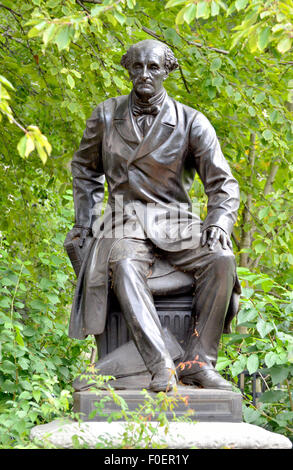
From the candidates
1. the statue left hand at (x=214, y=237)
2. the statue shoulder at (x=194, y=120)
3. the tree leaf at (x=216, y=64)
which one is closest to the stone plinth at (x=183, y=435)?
the statue left hand at (x=214, y=237)

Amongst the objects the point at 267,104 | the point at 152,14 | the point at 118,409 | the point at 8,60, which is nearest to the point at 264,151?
the point at 267,104

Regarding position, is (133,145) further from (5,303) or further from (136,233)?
(5,303)

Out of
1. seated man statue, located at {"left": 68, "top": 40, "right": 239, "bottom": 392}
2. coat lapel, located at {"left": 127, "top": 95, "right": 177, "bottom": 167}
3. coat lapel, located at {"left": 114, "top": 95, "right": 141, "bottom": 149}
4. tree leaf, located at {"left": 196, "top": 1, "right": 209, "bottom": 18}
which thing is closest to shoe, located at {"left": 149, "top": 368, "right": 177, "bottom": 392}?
seated man statue, located at {"left": 68, "top": 40, "right": 239, "bottom": 392}

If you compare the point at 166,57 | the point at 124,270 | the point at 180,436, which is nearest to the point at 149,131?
the point at 166,57

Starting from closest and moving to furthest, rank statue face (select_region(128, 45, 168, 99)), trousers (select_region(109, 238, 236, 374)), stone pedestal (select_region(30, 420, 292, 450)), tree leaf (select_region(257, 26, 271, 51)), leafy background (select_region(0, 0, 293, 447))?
stone pedestal (select_region(30, 420, 292, 450))
tree leaf (select_region(257, 26, 271, 51))
trousers (select_region(109, 238, 236, 374))
statue face (select_region(128, 45, 168, 99))
leafy background (select_region(0, 0, 293, 447))

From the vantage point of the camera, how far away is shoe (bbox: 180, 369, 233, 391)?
442 centimetres

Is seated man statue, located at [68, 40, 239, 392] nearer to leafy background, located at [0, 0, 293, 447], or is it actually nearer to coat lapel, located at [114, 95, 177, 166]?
coat lapel, located at [114, 95, 177, 166]

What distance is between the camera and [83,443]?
3.82 m

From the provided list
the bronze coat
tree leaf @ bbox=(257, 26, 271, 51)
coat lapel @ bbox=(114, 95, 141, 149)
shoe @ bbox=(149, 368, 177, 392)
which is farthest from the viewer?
coat lapel @ bbox=(114, 95, 141, 149)

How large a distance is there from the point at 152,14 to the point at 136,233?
378 centimetres

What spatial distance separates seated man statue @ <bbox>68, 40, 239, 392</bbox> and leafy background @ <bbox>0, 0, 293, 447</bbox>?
0.54 metres

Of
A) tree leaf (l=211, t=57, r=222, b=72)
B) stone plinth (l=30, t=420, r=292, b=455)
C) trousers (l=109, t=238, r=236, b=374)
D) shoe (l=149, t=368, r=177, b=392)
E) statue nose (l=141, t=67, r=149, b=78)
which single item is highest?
statue nose (l=141, t=67, r=149, b=78)

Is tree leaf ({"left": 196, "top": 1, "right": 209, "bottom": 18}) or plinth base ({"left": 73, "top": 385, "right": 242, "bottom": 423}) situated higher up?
tree leaf ({"left": 196, "top": 1, "right": 209, "bottom": 18})

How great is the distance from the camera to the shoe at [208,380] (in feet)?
14.5
